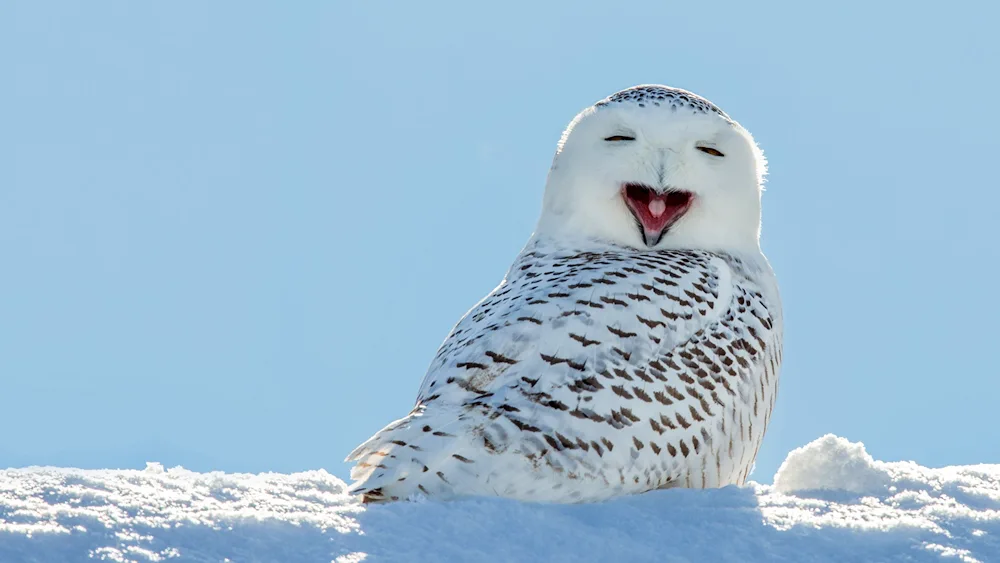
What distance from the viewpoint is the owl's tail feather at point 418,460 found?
2510 mm

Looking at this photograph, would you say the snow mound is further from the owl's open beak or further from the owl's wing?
the owl's open beak

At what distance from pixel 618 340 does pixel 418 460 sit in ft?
2.17

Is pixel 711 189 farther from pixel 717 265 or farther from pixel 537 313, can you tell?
pixel 537 313

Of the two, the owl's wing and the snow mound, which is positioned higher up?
the owl's wing

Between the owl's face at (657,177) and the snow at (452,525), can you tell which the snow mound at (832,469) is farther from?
the owl's face at (657,177)

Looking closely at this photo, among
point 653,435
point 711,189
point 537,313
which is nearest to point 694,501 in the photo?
point 653,435

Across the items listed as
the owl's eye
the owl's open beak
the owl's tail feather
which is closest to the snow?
the owl's tail feather

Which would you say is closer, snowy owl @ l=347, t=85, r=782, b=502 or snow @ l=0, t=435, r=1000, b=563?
snow @ l=0, t=435, r=1000, b=563

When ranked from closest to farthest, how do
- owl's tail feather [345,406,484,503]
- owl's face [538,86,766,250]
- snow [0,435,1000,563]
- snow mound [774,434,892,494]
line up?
snow [0,435,1000,563]
owl's tail feather [345,406,484,503]
snow mound [774,434,892,494]
owl's face [538,86,766,250]

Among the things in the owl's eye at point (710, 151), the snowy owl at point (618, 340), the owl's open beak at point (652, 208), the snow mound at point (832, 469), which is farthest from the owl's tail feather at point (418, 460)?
the owl's eye at point (710, 151)

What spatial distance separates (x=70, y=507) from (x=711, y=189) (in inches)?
85.6

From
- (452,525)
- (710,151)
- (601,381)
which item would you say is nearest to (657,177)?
(710,151)

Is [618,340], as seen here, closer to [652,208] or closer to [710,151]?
[652,208]

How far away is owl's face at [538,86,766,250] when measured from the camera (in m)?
3.35
